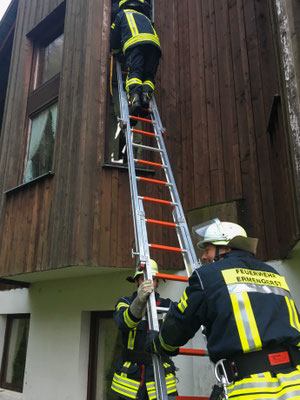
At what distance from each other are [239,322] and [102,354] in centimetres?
423

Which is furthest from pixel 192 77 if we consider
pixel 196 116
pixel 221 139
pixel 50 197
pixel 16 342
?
pixel 16 342

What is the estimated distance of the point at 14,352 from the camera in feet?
23.3

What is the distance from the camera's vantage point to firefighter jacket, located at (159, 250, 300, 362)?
1904 mm

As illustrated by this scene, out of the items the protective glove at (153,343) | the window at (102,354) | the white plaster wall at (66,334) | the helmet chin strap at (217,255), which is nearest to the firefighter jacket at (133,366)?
the protective glove at (153,343)

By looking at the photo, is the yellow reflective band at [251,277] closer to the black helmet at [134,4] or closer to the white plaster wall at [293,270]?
the white plaster wall at [293,270]

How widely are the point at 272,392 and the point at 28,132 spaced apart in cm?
643

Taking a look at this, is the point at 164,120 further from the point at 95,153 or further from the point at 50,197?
the point at 50,197

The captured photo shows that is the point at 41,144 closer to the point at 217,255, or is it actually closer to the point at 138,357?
the point at 138,357

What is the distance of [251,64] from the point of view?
513 cm

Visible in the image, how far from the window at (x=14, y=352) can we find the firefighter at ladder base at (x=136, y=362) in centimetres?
443

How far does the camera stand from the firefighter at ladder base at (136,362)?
288cm

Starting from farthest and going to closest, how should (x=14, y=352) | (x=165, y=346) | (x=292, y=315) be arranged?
(x=14, y=352), (x=165, y=346), (x=292, y=315)

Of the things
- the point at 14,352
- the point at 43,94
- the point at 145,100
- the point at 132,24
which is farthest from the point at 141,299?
the point at 14,352

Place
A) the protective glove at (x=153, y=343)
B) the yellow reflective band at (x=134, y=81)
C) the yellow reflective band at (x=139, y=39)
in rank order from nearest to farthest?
the protective glove at (x=153, y=343)
the yellow reflective band at (x=134, y=81)
the yellow reflective band at (x=139, y=39)
